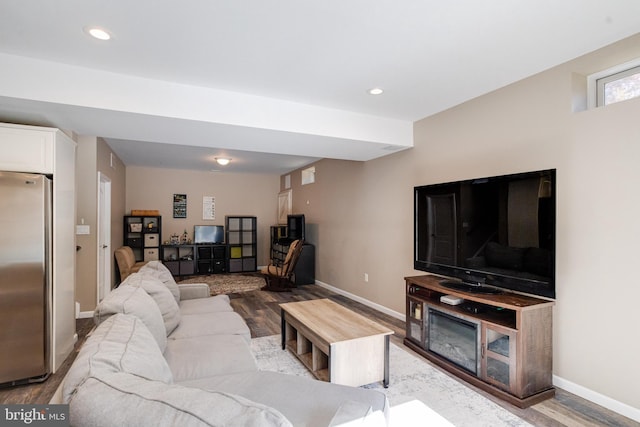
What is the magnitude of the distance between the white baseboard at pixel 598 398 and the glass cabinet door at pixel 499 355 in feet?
1.76

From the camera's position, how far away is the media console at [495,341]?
7.64 ft

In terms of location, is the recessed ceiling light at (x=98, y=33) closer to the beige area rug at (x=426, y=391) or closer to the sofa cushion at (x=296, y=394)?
the sofa cushion at (x=296, y=394)

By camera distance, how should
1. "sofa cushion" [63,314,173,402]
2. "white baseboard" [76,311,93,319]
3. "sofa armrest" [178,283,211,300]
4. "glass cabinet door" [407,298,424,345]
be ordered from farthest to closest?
"white baseboard" [76,311,93,319] → "sofa armrest" [178,283,211,300] → "glass cabinet door" [407,298,424,345] → "sofa cushion" [63,314,173,402]

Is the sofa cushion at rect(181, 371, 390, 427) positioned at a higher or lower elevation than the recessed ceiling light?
lower

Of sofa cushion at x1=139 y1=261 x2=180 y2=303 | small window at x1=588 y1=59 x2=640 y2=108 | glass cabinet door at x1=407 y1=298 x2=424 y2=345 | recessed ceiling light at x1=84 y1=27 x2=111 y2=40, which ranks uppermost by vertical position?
recessed ceiling light at x1=84 y1=27 x2=111 y2=40

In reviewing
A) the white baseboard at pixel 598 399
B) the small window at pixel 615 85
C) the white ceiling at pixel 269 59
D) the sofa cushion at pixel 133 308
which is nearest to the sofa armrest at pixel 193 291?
the sofa cushion at pixel 133 308

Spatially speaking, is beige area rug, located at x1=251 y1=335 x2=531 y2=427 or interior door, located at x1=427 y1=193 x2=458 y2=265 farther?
interior door, located at x1=427 y1=193 x2=458 y2=265

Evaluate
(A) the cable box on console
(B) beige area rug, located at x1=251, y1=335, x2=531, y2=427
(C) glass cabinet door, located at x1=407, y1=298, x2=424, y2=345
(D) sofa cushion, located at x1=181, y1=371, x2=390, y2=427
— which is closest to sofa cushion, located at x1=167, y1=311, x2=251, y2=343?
(B) beige area rug, located at x1=251, y1=335, x2=531, y2=427

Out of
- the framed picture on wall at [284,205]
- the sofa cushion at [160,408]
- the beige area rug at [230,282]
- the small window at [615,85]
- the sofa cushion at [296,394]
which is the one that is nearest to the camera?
the sofa cushion at [160,408]

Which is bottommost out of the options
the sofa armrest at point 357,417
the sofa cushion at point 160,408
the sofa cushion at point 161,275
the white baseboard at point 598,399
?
the white baseboard at point 598,399

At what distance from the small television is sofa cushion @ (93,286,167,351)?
6038 mm

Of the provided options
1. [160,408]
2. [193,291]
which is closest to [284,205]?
[193,291]

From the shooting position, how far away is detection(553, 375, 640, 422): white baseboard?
215cm

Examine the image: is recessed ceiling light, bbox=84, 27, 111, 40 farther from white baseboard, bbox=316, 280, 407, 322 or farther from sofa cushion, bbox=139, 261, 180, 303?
white baseboard, bbox=316, 280, 407, 322
